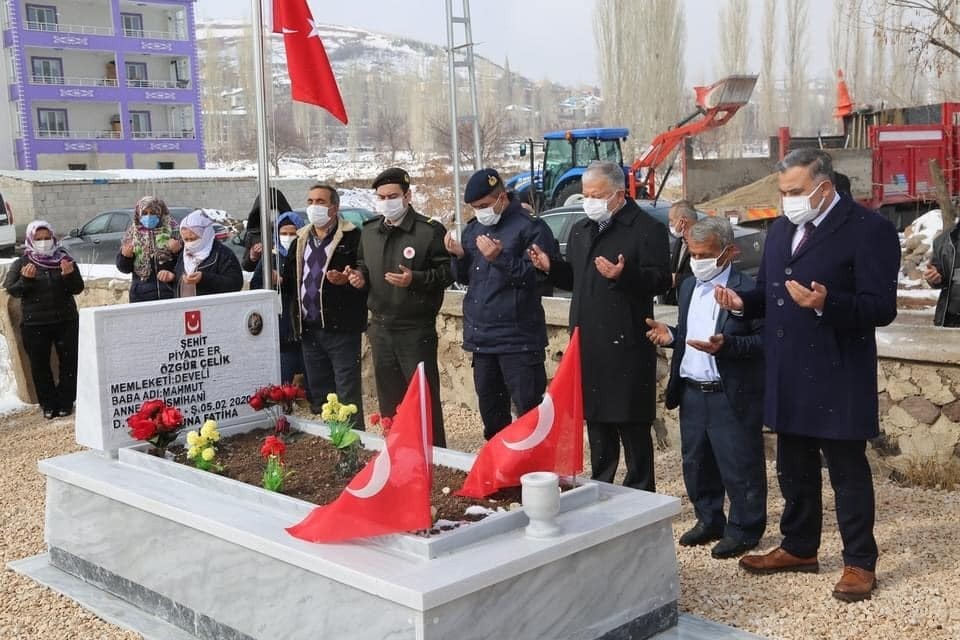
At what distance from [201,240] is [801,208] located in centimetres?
405

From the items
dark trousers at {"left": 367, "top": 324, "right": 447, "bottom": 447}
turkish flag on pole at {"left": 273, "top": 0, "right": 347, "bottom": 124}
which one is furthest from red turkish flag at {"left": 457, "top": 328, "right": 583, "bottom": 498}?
turkish flag on pole at {"left": 273, "top": 0, "right": 347, "bottom": 124}

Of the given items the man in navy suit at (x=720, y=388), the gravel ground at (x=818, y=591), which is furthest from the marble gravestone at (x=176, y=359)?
the man in navy suit at (x=720, y=388)

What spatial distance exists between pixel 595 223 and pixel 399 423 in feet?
5.90

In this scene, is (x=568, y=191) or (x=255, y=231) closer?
(x=255, y=231)

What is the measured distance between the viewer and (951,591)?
410 centimetres

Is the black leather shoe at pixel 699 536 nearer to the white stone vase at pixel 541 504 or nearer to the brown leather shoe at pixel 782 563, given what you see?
the brown leather shoe at pixel 782 563

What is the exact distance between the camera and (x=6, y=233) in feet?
71.1

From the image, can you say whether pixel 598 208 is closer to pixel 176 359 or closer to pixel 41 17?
pixel 176 359

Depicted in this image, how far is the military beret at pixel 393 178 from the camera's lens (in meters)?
5.68

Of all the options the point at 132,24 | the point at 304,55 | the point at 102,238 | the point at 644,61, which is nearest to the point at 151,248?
the point at 304,55

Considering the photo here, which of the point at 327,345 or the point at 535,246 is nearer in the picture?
the point at 535,246

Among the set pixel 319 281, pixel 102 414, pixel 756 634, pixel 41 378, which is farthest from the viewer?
pixel 41 378

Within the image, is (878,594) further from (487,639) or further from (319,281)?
(319,281)

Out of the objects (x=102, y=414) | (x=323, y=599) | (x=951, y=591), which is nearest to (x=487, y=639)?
(x=323, y=599)
